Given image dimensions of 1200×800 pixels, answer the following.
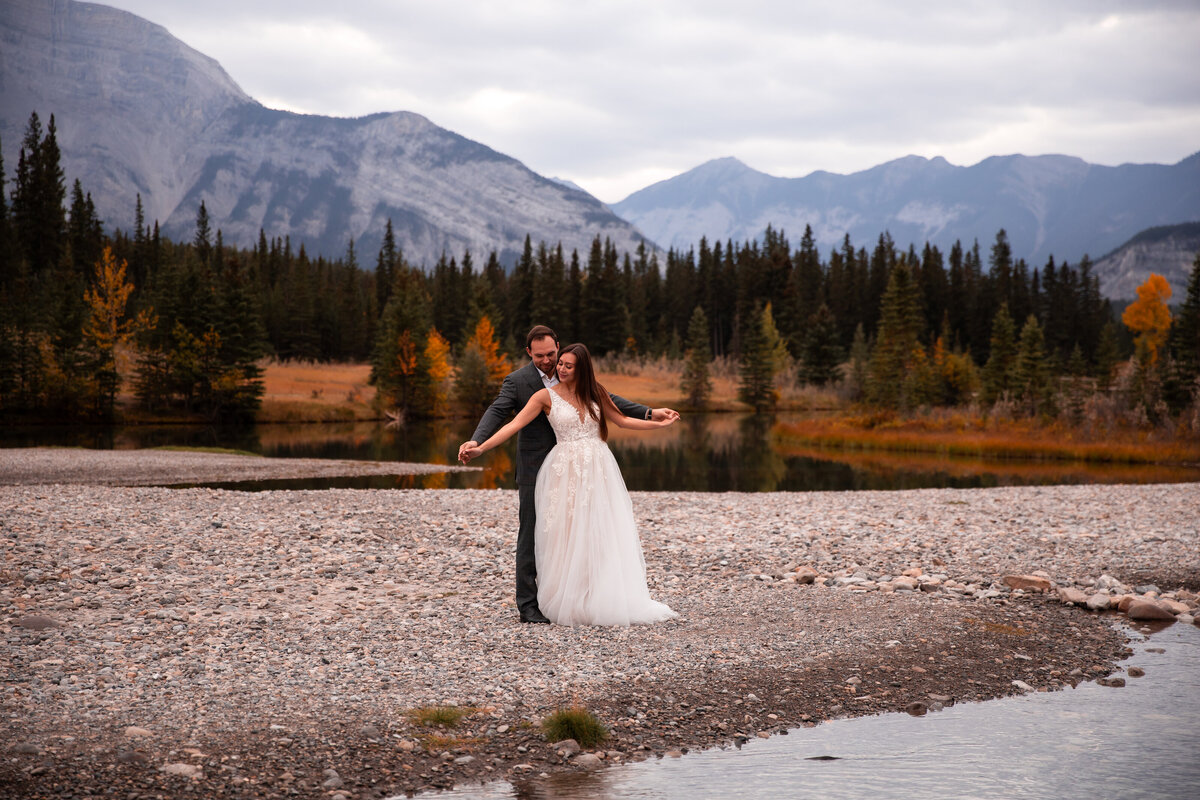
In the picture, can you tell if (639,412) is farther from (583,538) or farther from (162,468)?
(162,468)

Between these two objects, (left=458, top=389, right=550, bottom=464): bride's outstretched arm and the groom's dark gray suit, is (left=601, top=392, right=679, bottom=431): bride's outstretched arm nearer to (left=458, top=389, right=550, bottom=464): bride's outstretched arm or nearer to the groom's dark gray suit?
the groom's dark gray suit

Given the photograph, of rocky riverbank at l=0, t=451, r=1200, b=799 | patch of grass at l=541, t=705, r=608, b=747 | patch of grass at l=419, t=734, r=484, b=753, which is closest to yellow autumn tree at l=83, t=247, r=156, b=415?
rocky riverbank at l=0, t=451, r=1200, b=799

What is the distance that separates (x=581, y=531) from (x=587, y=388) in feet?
4.26

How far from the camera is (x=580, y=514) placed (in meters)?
7.98

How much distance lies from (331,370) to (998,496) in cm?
7079

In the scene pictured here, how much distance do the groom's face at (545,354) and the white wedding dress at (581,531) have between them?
0.86ft

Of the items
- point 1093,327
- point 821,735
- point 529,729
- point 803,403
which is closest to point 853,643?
point 821,735

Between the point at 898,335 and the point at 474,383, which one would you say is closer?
the point at 474,383

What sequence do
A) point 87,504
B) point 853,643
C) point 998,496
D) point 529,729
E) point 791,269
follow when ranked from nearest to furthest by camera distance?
1. point 529,729
2. point 853,643
3. point 87,504
4. point 998,496
5. point 791,269

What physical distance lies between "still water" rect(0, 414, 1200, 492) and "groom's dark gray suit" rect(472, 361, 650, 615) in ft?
53.7

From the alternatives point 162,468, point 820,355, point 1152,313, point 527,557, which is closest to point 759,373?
point 820,355

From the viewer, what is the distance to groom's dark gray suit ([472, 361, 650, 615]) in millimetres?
8039

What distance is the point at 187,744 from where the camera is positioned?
5262mm

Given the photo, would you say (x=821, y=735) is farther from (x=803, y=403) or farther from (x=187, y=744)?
(x=803, y=403)
